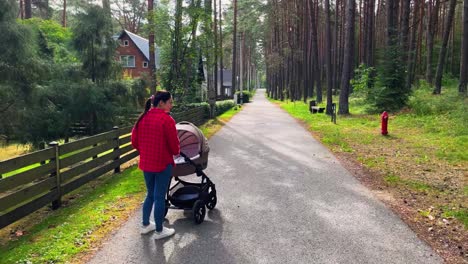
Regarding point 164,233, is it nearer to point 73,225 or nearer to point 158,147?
point 158,147

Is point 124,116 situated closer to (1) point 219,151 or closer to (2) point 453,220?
(1) point 219,151

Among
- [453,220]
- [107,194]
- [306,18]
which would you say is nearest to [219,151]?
[107,194]

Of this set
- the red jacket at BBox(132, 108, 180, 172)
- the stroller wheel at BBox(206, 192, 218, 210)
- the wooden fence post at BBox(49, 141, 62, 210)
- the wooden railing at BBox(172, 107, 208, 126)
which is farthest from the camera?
the wooden railing at BBox(172, 107, 208, 126)

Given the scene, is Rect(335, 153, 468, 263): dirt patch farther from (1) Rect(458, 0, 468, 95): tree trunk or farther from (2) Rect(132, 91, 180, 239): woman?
(1) Rect(458, 0, 468, 95): tree trunk

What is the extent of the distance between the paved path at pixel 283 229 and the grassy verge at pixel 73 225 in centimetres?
32

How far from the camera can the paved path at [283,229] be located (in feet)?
14.6

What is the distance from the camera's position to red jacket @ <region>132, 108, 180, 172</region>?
4.89 metres

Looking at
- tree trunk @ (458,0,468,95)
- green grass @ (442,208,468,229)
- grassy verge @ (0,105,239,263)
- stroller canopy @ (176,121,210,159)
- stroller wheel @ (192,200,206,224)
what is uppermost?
tree trunk @ (458,0,468,95)

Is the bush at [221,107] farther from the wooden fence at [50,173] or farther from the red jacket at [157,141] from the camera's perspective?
the red jacket at [157,141]

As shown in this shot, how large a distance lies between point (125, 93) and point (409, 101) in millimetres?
14632

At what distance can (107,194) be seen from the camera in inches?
283

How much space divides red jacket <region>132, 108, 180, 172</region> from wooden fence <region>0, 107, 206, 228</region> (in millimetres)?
2052

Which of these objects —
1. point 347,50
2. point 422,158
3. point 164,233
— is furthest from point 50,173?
point 347,50

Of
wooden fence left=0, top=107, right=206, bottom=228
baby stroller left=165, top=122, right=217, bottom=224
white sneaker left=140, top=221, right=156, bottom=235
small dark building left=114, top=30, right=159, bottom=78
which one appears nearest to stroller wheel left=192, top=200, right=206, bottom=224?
baby stroller left=165, top=122, right=217, bottom=224
